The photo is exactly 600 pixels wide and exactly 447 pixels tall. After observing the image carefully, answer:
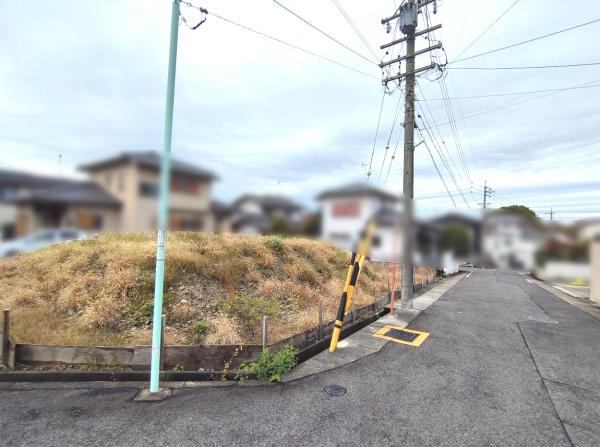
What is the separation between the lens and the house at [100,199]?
248 centimetres

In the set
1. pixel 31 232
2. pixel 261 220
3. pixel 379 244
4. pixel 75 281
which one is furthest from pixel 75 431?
pixel 379 244

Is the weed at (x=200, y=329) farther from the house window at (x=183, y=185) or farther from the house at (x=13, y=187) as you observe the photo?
the house at (x=13, y=187)

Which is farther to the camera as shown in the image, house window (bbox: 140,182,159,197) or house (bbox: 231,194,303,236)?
house (bbox: 231,194,303,236)

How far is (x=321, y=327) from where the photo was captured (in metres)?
5.15

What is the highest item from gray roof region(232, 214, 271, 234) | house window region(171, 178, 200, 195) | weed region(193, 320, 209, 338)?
house window region(171, 178, 200, 195)

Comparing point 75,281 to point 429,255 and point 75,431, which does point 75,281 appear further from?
point 429,255

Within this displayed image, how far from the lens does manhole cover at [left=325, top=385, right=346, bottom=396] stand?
361 centimetres

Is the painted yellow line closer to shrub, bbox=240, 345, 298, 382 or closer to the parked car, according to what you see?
shrub, bbox=240, 345, 298, 382

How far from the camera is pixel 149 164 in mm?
3025

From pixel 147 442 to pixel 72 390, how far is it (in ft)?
5.35

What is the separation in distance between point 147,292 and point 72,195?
374 cm

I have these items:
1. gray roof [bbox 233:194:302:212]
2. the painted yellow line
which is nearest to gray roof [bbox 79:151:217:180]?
gray roof [bbox 233:194:302:212]

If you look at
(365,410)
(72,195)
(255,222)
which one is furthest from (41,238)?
(365,410)

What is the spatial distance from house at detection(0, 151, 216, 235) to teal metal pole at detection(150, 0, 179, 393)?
0.48 feet
